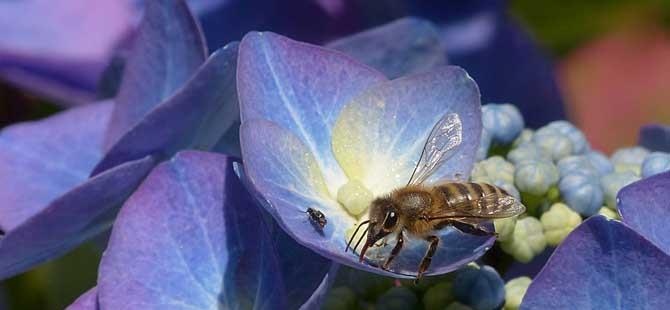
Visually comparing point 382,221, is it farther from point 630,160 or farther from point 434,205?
point 630,160

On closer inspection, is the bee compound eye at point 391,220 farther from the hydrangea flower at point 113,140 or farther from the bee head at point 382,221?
the hydrangea flower at point 113,140

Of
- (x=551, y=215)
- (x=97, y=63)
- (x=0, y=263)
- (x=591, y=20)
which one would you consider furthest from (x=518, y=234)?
(x=591, y=20)

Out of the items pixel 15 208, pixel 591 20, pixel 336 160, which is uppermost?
pixel 336 160

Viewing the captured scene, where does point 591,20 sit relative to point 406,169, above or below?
below

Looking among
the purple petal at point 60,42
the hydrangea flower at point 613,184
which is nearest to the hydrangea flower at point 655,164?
the hydrangea flower at point 613,184

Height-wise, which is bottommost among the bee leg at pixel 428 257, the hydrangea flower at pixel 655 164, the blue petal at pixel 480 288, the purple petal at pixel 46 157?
the purple petal at pixel 46 157

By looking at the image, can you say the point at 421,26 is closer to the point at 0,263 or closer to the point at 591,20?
the point at 0,263

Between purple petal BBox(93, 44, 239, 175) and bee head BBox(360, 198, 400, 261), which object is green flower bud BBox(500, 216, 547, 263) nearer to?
bee head BBox(360, 198, 400, 261)
